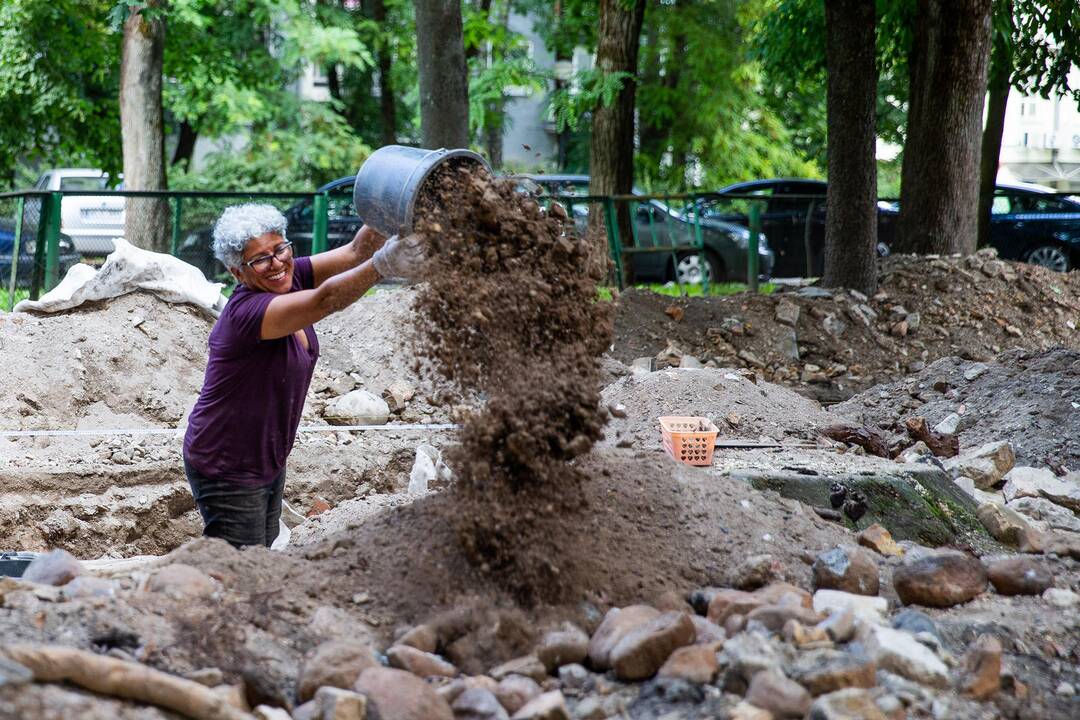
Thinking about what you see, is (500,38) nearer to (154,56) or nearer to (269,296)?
(154,56)

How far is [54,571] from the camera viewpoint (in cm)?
355

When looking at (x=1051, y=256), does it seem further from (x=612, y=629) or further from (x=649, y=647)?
(x=649, y=647)

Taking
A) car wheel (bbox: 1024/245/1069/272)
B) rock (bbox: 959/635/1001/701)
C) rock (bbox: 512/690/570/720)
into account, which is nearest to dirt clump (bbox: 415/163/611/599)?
rock (bbox: 512/690/570/720)

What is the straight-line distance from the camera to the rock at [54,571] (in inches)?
139

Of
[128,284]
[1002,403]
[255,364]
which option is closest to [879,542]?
[255,364]

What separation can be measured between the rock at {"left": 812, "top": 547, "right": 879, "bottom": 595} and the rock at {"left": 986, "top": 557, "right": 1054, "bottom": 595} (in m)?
0.43

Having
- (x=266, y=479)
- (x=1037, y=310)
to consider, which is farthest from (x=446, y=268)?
(x=1037, y=310)

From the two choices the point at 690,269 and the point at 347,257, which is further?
the point at 690,269

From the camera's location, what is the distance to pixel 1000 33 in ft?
37.8

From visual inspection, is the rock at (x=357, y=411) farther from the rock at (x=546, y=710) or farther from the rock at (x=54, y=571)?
the rock at (x=546, y=710)

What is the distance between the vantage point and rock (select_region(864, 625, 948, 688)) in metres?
2.99

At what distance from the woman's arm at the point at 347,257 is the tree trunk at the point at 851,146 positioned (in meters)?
6.70

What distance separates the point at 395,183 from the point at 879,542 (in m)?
2.19

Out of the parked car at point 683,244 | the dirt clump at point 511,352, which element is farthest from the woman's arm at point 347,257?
the parked car at point 683,244
